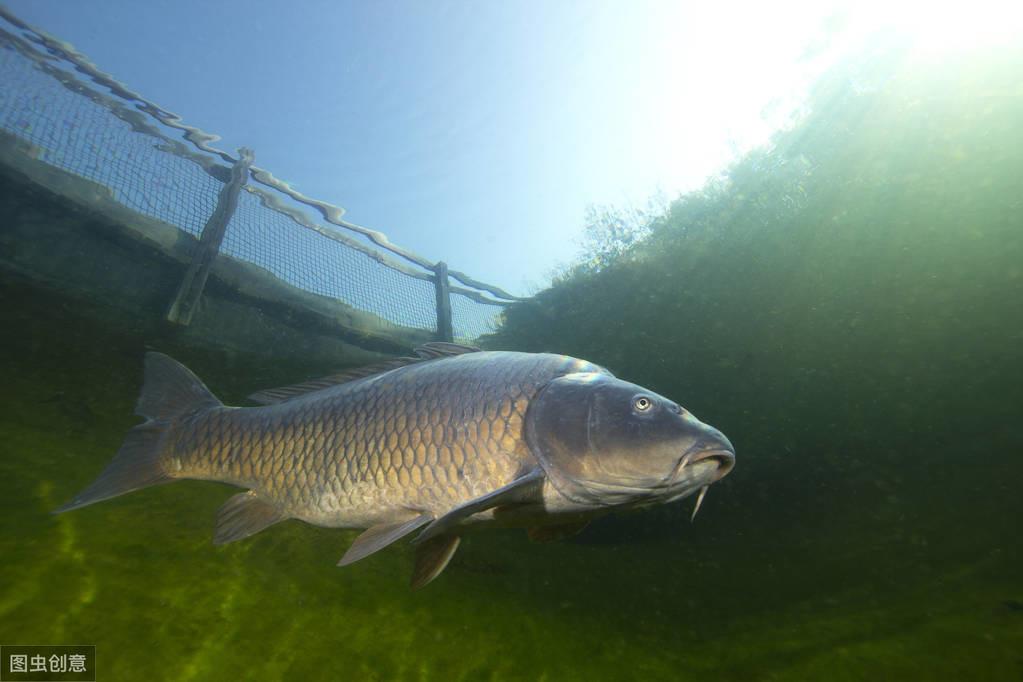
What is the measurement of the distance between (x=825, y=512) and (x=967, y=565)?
2753 mm

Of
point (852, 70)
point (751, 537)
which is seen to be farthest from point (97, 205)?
point (852, 70)

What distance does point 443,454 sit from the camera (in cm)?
247

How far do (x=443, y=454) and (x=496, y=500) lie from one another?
1.68 ft

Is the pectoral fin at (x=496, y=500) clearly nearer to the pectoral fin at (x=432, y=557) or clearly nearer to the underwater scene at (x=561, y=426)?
the underwater scene at (x=561, y=426)

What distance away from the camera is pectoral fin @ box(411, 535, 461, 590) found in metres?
2.42

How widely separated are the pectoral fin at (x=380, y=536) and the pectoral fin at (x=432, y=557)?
0.50 ft

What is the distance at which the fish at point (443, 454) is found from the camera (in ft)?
7.43

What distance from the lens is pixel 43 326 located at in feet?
21.7

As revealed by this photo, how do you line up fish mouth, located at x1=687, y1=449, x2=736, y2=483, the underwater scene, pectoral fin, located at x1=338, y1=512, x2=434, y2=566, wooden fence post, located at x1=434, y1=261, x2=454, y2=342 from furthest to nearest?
wooden fence post, located at x1=434, y1=261, x2=454, y2=342 < the underwater scene < pectoral fin, located at x1=338, y1=512, x2=434, y2=566 < fish mouth, located at x1=687, y1=449, x2=736, y2=483

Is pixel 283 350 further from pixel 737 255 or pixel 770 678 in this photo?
pixel 737 255

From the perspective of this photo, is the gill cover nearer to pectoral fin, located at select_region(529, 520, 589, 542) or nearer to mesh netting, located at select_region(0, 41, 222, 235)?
pectoral fin, located at select_region(529, 520, 589, 542)

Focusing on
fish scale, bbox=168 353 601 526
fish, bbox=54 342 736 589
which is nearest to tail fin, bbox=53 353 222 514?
fish, bbox=54 342 736 589

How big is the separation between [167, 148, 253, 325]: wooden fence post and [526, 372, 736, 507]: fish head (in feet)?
23.6

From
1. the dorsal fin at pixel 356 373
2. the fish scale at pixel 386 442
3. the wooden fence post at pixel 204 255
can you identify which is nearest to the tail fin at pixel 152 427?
the fish scale at pixel 386 442
